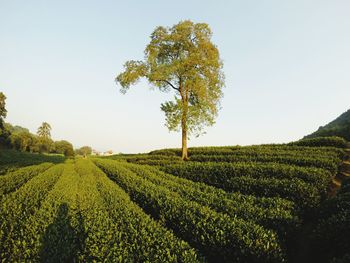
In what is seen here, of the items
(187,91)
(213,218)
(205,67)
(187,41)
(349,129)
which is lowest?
(213,218)

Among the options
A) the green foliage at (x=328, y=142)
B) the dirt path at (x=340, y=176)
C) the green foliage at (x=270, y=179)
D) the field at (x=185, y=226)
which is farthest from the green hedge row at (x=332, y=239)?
the green foliage at (x=328, y=142)

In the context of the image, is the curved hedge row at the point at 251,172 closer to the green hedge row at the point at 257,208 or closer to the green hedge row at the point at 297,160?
the green hedge row at the point at 297,160

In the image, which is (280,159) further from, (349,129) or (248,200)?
(349,129)

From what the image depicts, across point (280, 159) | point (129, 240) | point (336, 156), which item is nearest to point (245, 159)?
point (280, 159)

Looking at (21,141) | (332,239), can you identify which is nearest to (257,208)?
(332,239)

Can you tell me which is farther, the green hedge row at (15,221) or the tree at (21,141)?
the tree at (21,141)

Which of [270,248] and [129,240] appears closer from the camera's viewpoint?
[270,248]

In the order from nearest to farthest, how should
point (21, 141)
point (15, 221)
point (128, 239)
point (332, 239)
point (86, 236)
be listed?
point (332, 239) → point (128, 239) → point (86, 236) → point (15, 221) → point (21, 141)

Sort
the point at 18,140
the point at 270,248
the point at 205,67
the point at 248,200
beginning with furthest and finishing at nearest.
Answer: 1. the point at 18,140
2. the point at 205,67
3. the point at 248,200
4. the point at 270,248

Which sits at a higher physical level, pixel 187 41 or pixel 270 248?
pixel 187 41

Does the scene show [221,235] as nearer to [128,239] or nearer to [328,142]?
[128,239]

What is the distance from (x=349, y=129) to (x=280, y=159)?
65.6ft

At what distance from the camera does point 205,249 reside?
8.64m

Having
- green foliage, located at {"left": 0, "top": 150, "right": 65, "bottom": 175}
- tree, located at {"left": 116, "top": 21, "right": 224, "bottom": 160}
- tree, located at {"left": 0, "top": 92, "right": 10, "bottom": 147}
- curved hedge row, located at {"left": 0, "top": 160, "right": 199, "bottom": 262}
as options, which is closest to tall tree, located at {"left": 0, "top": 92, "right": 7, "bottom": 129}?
tree, located at {"left": 0, "top": 92, "right": 10, "bottom": 147}
